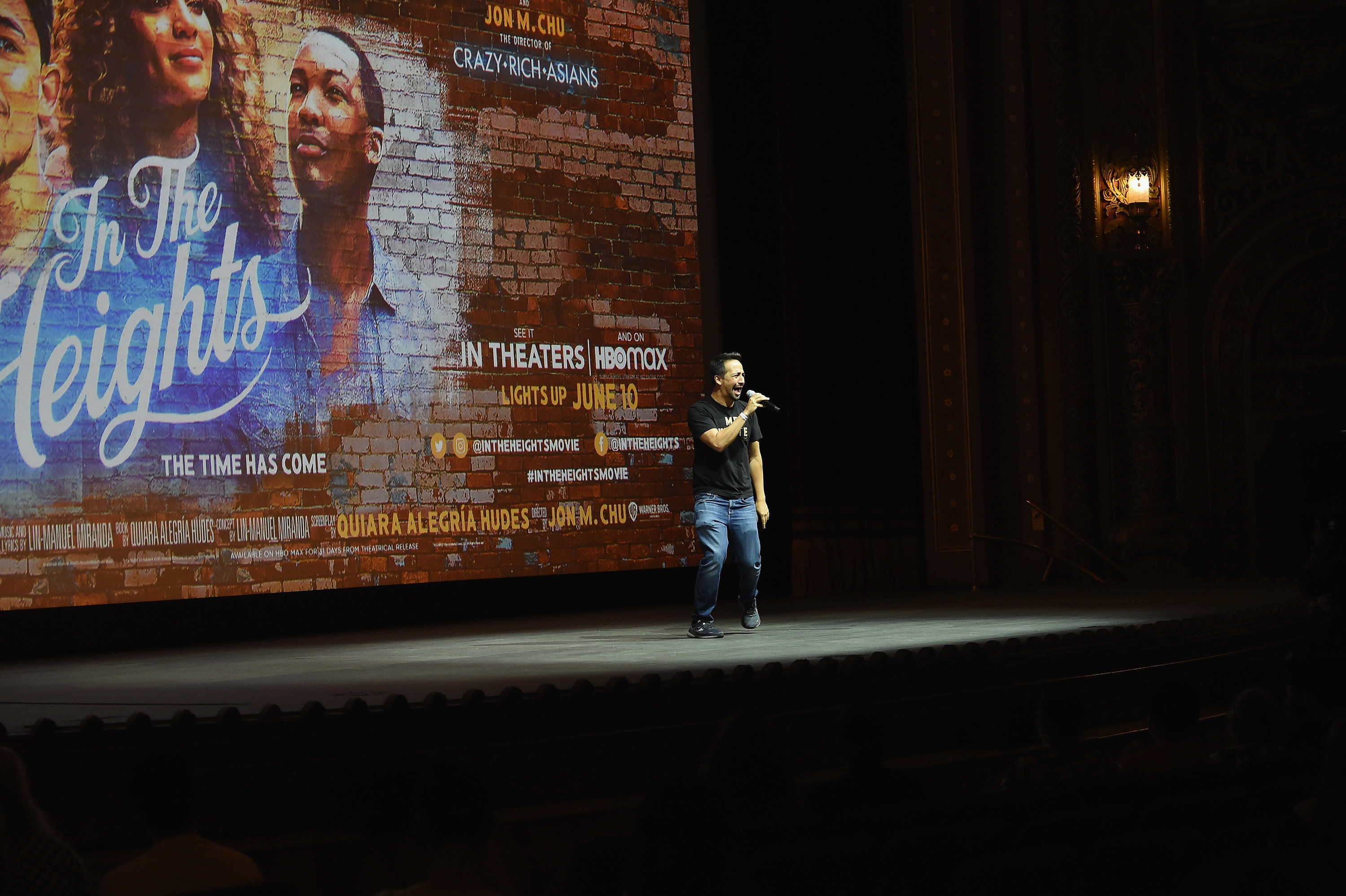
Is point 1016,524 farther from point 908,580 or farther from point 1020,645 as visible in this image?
point 1020,645

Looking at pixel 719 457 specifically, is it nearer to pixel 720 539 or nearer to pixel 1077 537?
pixel 720 539

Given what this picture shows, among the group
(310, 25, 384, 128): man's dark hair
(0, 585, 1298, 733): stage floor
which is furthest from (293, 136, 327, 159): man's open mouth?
(0, 585, 1298, 733): stage floor

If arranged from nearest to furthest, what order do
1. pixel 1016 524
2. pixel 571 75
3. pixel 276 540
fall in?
pixel 276 540
pixel 571 75
pixel 1016 524

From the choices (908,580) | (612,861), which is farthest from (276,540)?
(612,861)

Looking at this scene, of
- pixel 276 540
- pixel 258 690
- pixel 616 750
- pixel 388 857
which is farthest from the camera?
pixel 276 540

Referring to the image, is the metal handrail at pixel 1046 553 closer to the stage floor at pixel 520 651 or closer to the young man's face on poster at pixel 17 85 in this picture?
the stage floor at pixel 520 651

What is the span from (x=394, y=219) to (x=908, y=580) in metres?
4.59

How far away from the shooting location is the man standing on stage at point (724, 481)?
604 cm

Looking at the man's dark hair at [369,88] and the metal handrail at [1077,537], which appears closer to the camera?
the man's dark hair at [369,88]

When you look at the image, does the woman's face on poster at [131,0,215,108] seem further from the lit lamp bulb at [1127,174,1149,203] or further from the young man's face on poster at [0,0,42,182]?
the lit lamp bulb at [1127,174,1149,203]

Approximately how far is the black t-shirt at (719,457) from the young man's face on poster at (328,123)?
2.47 m

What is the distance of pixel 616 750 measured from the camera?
12.1 feet

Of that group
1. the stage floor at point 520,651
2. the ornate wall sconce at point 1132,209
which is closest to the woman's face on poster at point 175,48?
the stage floor at point 520,651

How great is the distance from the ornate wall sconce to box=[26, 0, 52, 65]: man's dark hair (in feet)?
22.6
